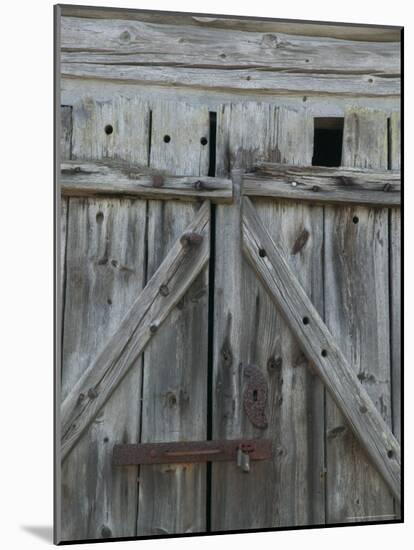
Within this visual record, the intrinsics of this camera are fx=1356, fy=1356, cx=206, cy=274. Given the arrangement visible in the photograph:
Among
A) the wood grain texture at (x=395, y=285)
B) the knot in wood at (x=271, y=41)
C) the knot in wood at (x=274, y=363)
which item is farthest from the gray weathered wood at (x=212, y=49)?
the knot in wood at (x=274, y=363)

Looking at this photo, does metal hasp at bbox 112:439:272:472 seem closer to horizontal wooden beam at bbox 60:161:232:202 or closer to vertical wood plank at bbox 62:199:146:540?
vertical wood plank at bbox 62:199:146:540

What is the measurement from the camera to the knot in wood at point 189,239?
19.0 ft

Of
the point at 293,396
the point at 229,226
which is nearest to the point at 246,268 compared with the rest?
the point at 229,226

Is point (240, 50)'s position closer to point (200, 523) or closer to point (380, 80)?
point (380, 80)

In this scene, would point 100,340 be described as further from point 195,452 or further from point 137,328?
point 195,452

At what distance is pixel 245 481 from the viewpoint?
588 cm

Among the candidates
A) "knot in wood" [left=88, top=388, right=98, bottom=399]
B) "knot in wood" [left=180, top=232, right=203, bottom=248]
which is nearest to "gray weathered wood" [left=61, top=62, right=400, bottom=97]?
"knot in wood" [left=180, top=232, right=203, bottom=248]

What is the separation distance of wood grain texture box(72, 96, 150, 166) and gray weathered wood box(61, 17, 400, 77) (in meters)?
0.18

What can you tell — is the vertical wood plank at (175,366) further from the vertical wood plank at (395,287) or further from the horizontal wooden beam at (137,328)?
the vertical wood plank at (395,287)

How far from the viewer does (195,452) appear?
19.0 ft

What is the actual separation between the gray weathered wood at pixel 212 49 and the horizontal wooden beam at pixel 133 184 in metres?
0.45

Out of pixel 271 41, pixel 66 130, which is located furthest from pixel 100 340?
pixel 271 41

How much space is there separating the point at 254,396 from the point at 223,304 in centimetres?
42

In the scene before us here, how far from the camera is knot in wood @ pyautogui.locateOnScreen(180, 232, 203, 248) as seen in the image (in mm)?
5789
